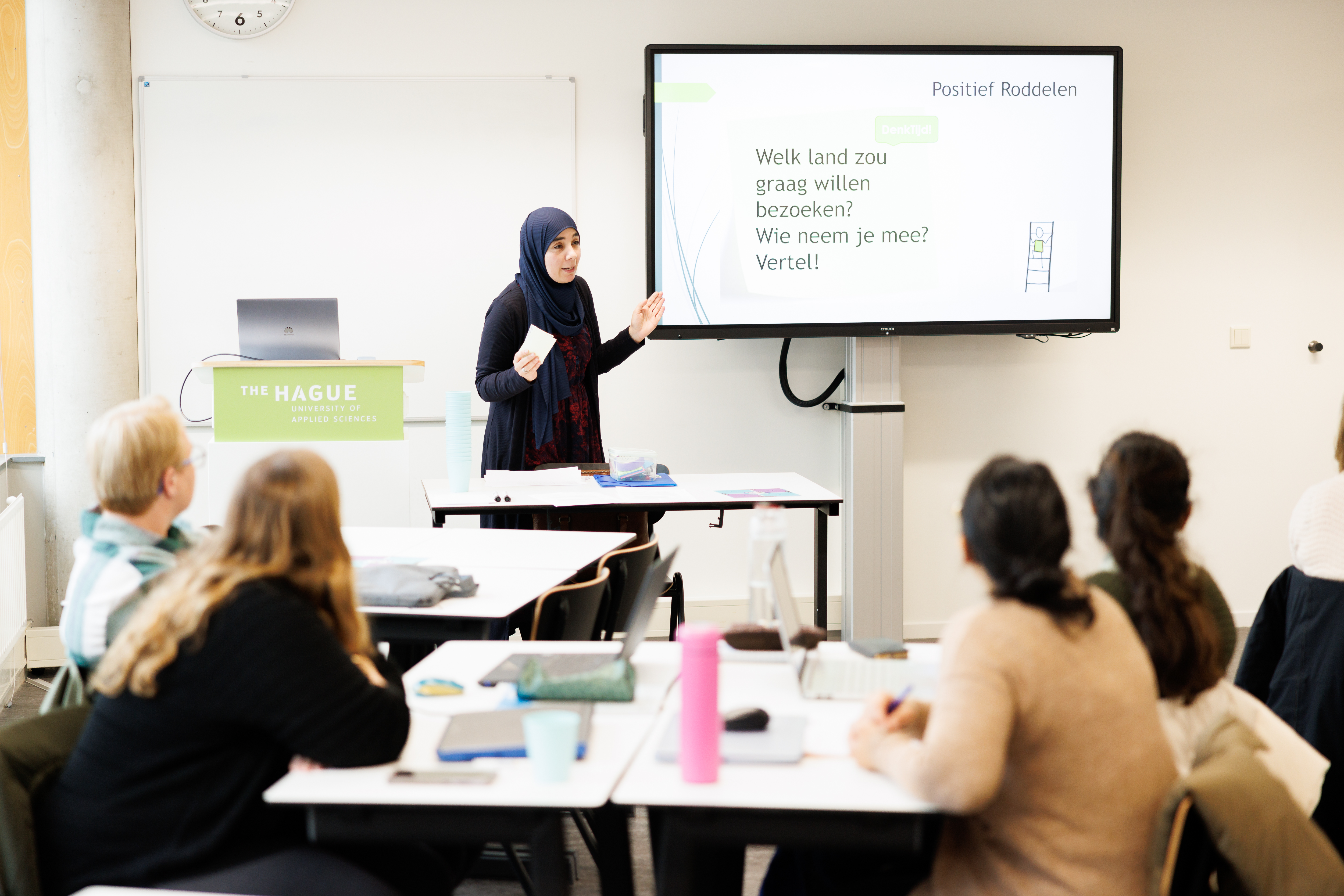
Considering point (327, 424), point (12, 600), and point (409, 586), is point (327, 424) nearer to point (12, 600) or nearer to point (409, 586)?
point (409, 586)

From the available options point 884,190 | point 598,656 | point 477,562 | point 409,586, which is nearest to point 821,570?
point 477,562

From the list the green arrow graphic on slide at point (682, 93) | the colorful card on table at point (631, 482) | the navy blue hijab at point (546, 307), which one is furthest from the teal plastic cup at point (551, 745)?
the green arrow graphic on slide at point (682, 93)

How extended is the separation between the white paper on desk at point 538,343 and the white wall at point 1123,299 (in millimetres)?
1148

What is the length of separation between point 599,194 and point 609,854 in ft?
11.5

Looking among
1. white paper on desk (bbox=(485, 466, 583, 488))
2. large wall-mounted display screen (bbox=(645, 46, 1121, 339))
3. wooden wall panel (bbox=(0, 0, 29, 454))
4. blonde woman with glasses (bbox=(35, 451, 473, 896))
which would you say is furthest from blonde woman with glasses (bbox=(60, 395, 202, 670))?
wooden wall panel (bbox=(0, 0, 29, 454))

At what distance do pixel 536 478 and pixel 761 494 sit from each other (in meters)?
0.76

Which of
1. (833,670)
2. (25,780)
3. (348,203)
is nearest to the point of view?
(25,780)

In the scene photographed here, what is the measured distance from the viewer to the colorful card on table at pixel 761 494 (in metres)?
3.49

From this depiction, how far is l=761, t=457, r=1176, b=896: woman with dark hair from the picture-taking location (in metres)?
1.33

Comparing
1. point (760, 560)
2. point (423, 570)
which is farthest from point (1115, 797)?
point (423, 570)

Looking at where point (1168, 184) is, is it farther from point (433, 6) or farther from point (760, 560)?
point (760, 560)

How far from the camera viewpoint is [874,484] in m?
4.58

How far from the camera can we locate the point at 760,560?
5.93ft

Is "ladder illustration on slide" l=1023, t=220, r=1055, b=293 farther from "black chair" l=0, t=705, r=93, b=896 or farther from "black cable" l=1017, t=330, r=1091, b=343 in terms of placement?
"black chair" l=0, t=705, r=93, b=896
